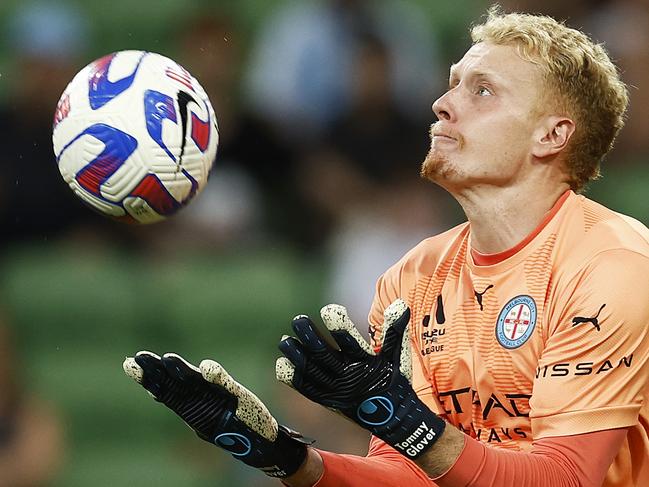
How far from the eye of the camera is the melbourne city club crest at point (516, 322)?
4.09 meters

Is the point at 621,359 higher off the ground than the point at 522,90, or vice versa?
the point at 522,90

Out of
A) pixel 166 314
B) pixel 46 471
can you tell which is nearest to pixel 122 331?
pixel 166 314

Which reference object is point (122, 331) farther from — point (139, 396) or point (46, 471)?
point (46, 471)

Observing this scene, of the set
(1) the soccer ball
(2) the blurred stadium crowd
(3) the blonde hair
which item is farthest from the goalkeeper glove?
(2) the blurred stadium crowd

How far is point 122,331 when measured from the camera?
316 inches

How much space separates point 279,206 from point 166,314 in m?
1.00

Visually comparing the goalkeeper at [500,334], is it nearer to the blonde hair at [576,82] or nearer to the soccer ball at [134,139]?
the blonde hair at [576,82]

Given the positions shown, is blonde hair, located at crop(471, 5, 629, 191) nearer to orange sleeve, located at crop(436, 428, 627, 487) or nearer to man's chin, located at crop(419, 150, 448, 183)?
man's chin, located at crop(419, 150, 448, 183)

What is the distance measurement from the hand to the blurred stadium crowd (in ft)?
11.3

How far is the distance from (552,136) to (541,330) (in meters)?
0.73

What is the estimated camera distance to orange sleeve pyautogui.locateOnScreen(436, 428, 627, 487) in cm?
364

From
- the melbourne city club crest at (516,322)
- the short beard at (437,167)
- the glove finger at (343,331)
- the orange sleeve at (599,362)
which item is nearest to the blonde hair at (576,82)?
the short beard at (437,167)

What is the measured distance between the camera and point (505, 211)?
4.32 m

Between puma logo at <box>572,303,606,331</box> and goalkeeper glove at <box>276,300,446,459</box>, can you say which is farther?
puma logo at <box>572,303,606,331</box>
